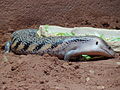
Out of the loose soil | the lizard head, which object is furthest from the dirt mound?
the lizard head

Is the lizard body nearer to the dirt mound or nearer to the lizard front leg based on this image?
the lizard front leg

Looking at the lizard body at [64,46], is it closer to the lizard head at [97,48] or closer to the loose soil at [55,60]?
the lizard head at [97,48]

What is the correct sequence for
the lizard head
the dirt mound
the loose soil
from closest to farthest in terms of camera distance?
the dirt mound
the loose soil
the lizard head

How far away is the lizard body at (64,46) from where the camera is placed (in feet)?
16.7

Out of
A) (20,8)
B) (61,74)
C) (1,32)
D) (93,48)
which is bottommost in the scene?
(61,74)

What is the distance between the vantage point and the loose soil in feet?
12.9

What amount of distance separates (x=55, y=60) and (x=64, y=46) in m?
0.46

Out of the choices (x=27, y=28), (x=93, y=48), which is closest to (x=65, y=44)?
(x=93, y=48)

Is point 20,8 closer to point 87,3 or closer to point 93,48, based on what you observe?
point 87,3

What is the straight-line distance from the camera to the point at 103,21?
275 inches

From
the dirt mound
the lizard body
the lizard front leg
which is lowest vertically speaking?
the dirt mound

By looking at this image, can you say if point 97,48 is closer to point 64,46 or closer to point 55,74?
point 64,46

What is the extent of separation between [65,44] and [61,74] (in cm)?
106

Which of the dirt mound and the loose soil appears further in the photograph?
the loose soil
